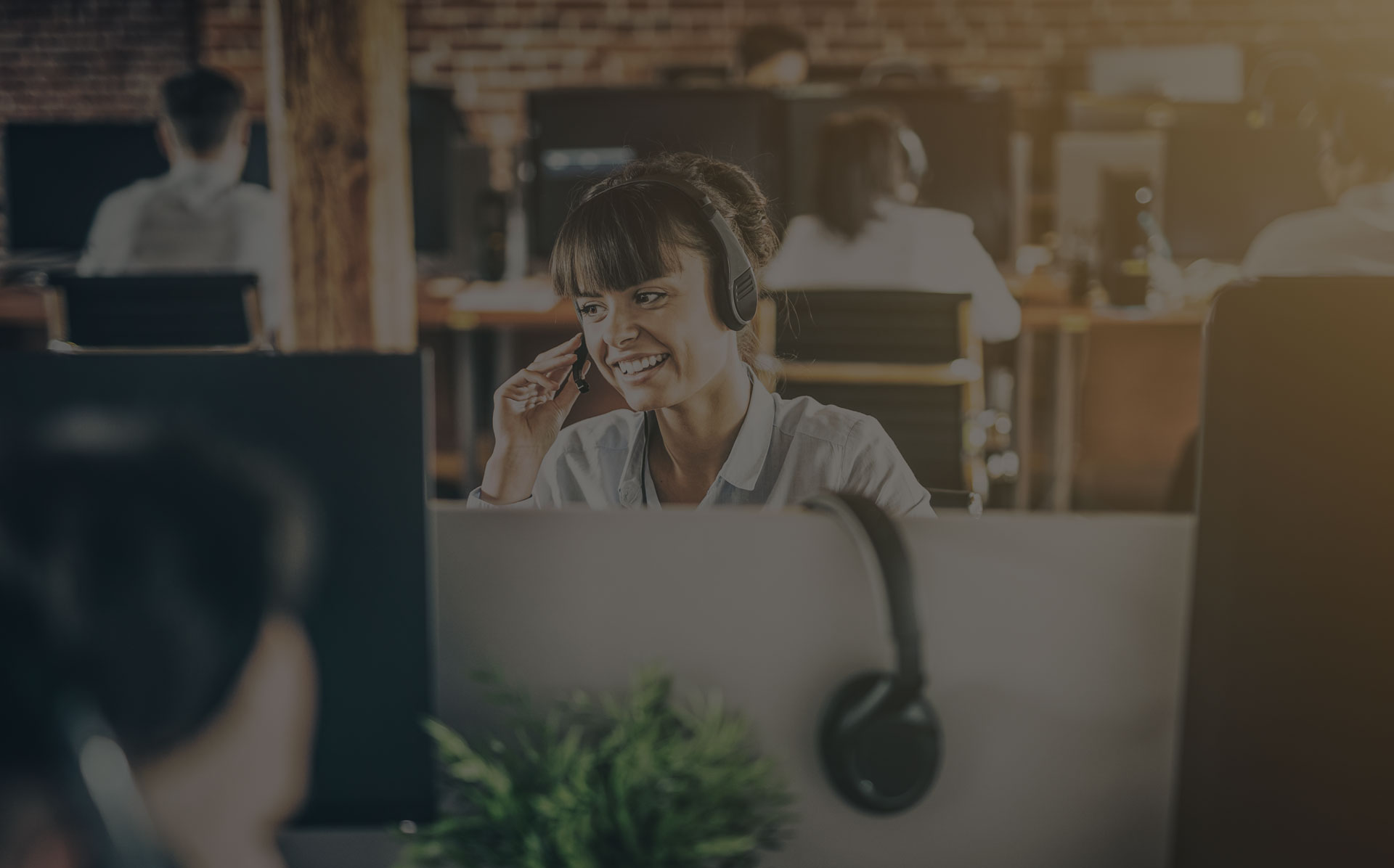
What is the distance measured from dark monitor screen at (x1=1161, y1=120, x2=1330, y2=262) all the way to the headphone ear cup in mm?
3302

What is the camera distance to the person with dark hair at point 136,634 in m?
0.54

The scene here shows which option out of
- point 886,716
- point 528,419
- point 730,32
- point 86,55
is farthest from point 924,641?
point 86,55

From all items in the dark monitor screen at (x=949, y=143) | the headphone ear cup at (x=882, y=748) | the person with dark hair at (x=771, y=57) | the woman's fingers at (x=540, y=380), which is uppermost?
the person with dark hair at (x=771, y=57)

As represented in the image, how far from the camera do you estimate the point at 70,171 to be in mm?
3598

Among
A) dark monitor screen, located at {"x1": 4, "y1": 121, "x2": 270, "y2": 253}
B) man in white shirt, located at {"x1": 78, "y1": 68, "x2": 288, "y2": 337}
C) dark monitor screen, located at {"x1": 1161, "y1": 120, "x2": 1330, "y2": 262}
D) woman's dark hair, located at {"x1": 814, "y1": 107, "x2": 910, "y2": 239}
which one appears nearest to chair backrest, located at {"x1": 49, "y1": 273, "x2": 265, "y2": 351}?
man in white shirt, located at {"x1": 78, "y1": 68, "x2": 288, "y2": 337}

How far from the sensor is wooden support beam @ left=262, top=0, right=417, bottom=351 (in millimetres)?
1491

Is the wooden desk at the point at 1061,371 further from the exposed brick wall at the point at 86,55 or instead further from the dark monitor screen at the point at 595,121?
the exposed brick wall at the point at 86,55

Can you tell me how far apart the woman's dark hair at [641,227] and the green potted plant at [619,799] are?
0.76 ft

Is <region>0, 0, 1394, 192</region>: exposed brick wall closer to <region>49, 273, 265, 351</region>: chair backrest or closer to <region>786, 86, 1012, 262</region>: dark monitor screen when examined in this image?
<region>786, 86, 1012, 262</region>: dark monitor screen

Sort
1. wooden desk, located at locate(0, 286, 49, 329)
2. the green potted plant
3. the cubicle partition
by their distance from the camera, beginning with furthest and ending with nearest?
wooden desk, located at locate(0, 286, 49, 329) < the cubicle partition < the green potted plant

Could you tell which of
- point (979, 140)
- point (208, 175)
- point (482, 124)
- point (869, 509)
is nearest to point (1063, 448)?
point (979, 140)

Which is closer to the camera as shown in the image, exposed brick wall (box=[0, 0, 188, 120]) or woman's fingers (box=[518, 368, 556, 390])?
woman's fingers (box=[518, 368, 556, 390])

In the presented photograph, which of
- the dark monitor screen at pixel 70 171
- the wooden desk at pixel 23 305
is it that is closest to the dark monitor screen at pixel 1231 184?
the dark monitor screen at pixel 70 171

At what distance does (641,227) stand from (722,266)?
0.18 ft
